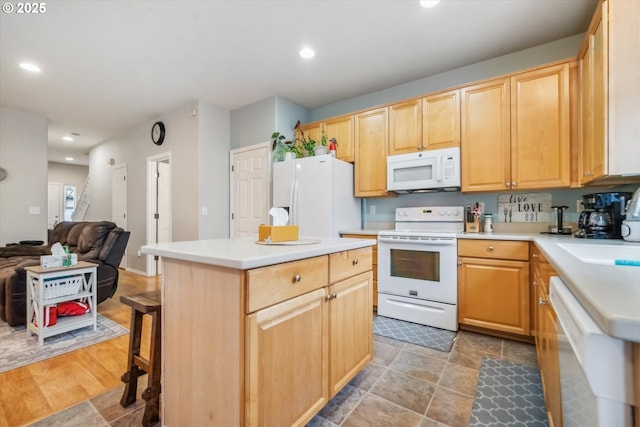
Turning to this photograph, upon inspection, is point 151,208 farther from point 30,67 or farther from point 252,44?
point 252,44

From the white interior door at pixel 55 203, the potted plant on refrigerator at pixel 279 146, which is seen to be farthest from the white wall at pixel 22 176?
the white interior door at pixel 55 203

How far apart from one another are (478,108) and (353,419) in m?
2.77

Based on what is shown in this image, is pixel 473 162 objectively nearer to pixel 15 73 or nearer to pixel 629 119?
pixel 629 119

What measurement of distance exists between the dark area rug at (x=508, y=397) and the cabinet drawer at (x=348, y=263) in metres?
0.95

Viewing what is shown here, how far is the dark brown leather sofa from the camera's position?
2615mm

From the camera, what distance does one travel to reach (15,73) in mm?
3264

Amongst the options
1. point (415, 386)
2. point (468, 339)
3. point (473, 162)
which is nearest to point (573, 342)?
point (415, 386)

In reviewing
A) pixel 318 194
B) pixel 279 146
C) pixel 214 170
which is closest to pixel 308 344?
pixel 318 194

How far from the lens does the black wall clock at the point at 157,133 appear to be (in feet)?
15.1

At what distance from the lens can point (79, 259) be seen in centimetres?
329

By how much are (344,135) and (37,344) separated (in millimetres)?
3532

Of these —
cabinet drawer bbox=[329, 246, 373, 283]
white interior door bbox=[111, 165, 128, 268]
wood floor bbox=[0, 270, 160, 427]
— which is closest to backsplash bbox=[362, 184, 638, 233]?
cabinet drawer bbox=[329, 246, 373, 283]

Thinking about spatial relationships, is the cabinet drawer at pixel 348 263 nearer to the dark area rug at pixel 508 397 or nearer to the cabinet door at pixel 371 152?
the dark area rug at pixel 508 397

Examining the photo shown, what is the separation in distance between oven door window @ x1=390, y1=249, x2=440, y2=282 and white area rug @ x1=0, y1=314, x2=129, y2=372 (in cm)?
259
